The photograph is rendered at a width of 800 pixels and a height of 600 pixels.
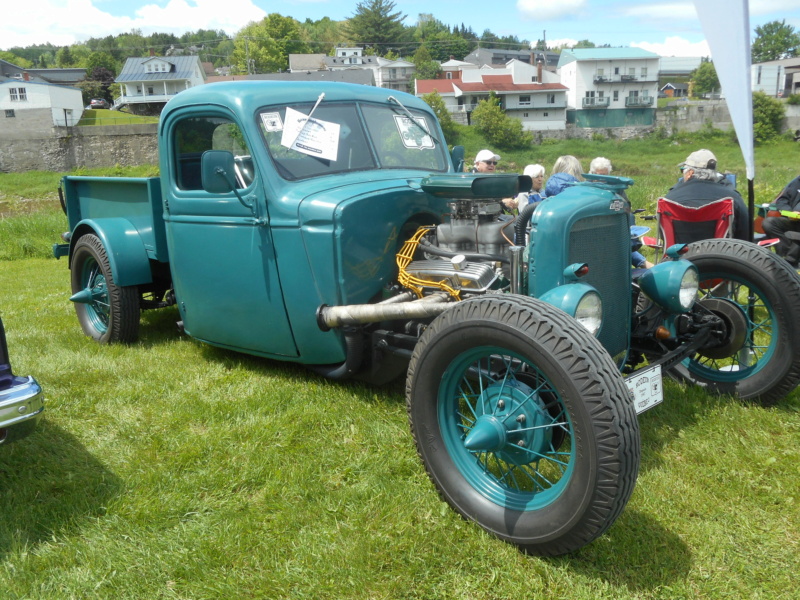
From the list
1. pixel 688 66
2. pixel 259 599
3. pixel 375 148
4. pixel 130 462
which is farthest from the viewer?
pixel 688 66

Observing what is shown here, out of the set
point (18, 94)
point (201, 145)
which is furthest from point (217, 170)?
point (18, 94)

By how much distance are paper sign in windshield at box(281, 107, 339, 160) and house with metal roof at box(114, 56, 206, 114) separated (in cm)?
7153

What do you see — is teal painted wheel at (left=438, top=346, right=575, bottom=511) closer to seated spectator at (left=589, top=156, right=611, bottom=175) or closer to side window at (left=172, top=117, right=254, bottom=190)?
side window at (left=172, top=117, right=254, bottom=190)

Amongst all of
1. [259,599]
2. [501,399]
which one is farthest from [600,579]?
[259,599]

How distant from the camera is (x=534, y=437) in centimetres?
277

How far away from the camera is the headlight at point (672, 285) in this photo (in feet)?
12.3

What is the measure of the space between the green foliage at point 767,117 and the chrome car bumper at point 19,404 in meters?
64.3

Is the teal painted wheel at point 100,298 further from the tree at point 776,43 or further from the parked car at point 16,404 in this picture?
the tree at point 776,43

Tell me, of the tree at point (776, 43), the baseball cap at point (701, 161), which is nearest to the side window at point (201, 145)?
the baseball cap at point (701, 161)

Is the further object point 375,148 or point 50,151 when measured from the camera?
point 50,151

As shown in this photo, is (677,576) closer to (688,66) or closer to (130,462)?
(130,462)

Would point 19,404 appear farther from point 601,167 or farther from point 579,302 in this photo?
point 601,167

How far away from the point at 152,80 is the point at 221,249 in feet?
241

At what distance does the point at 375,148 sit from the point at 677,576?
2.99 meters
